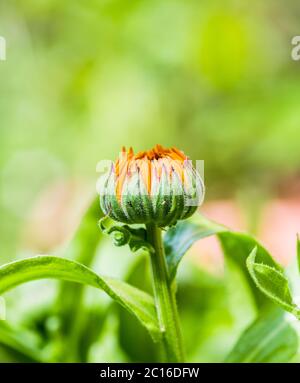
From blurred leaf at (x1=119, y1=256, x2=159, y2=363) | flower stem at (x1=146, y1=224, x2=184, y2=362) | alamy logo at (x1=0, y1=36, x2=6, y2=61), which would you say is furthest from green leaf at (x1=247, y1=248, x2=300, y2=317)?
alamy logo at (x1=0, y1=36, x2=6, y2=61)

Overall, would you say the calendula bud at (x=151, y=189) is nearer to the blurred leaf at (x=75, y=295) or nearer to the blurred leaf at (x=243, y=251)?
the blurred leaf at (x=243, y=251)

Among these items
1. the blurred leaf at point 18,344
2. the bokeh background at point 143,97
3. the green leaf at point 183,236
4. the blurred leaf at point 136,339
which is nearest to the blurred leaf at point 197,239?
the green leaf at point 183,236

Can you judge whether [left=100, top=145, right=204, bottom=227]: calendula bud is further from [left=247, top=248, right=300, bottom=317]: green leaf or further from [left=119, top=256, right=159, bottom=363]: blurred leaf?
[left=119, top=256, right=159, bottom=363]: blurred leaf

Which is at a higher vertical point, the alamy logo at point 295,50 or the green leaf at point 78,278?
the alamy logo at point 295,50

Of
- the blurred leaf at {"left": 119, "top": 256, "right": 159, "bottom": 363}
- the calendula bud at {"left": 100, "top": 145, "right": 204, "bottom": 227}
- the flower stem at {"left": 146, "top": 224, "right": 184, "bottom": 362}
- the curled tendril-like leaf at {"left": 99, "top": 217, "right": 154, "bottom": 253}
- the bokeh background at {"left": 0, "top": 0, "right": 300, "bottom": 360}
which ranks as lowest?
the blurred leaf at {"left": 119, "top": 256, "right": 159, "bottom": 363}
